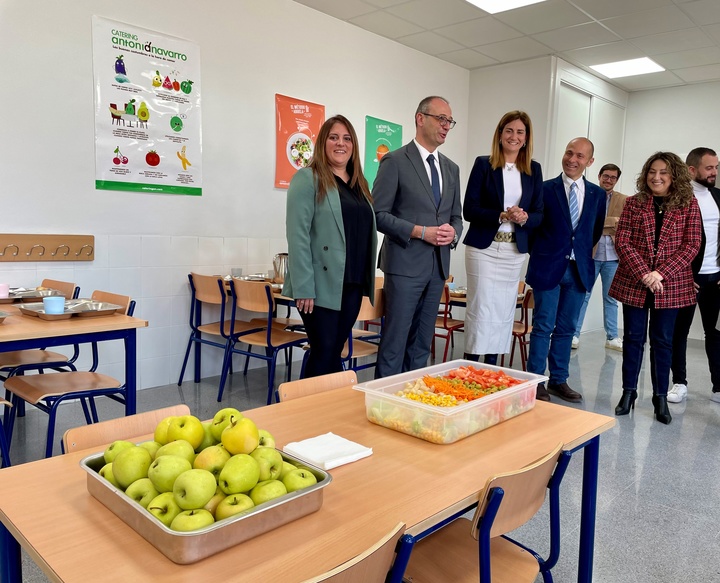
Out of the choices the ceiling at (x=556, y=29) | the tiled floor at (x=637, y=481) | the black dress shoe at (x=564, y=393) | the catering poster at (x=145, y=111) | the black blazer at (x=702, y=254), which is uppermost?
the ceiling at (x=556, y=29)

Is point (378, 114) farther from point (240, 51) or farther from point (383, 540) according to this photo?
point (383, 540)

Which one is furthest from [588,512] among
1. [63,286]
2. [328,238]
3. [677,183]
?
[63,286]

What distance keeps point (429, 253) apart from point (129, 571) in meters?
2.52

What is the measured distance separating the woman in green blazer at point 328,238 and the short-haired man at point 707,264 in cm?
225

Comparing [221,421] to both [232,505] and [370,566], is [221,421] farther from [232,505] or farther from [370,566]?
[370,566]

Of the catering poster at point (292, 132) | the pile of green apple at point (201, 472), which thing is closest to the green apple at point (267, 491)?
the pile of green apple at point (201, 472)

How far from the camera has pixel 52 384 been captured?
2.53m

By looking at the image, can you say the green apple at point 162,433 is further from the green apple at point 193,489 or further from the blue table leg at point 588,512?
the blue table leg at point 588,512

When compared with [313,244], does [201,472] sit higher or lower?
lower

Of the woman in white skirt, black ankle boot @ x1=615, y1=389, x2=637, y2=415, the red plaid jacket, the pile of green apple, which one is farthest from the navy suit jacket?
the pile of green apple

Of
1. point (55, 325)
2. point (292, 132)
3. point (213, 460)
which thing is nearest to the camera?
point (213, 460)

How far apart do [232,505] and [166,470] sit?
118 millimetres

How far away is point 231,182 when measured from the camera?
437 cm

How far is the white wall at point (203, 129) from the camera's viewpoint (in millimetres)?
3350
